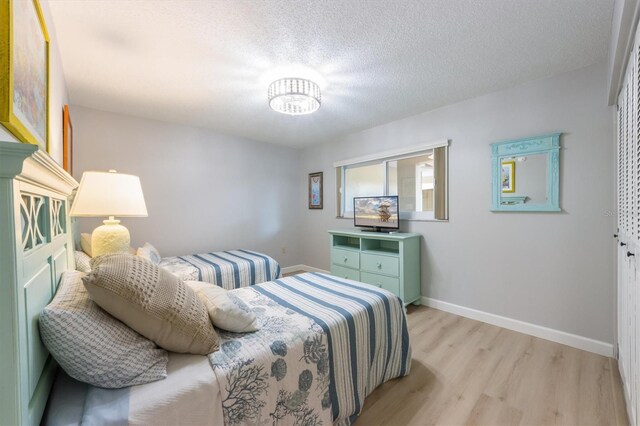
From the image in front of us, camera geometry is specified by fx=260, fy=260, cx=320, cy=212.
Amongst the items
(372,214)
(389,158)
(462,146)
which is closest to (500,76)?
(462,146)

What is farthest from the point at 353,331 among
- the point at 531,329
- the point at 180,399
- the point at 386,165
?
the point at 386,165

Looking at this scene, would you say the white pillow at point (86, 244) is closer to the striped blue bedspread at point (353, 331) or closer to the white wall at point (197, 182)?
the white wall at point (197, 182)

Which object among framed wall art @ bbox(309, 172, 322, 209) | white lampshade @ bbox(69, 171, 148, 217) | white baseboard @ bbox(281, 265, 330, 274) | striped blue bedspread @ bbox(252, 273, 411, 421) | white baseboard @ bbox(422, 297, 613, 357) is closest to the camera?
striped blue bedspread @ bbox(252, 273, 411, 421)

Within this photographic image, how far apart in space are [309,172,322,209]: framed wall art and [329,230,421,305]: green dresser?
1.12 m

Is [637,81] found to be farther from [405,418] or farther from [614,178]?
[405,418]

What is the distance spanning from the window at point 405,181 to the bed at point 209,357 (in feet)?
5.82

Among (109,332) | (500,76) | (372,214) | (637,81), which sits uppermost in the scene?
(500,76)

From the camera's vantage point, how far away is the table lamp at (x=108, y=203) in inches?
67.7

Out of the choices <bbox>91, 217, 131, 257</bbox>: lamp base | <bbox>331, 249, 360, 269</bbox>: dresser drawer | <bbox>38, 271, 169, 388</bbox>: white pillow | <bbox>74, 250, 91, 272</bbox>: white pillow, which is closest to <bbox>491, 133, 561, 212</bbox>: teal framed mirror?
<bbox>331, 249, 360, 269</bbox>: dresser drawer

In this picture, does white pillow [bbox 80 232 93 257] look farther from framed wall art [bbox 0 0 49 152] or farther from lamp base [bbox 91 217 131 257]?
framed wall art [bbox 0 0 49 152]

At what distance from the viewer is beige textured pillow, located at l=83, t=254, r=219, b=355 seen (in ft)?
3.12

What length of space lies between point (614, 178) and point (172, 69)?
3.63 m

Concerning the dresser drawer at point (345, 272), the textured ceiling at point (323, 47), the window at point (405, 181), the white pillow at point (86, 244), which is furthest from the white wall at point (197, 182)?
the dresser drawer at point (345, 272)

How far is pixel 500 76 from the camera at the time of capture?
2.32 meters
